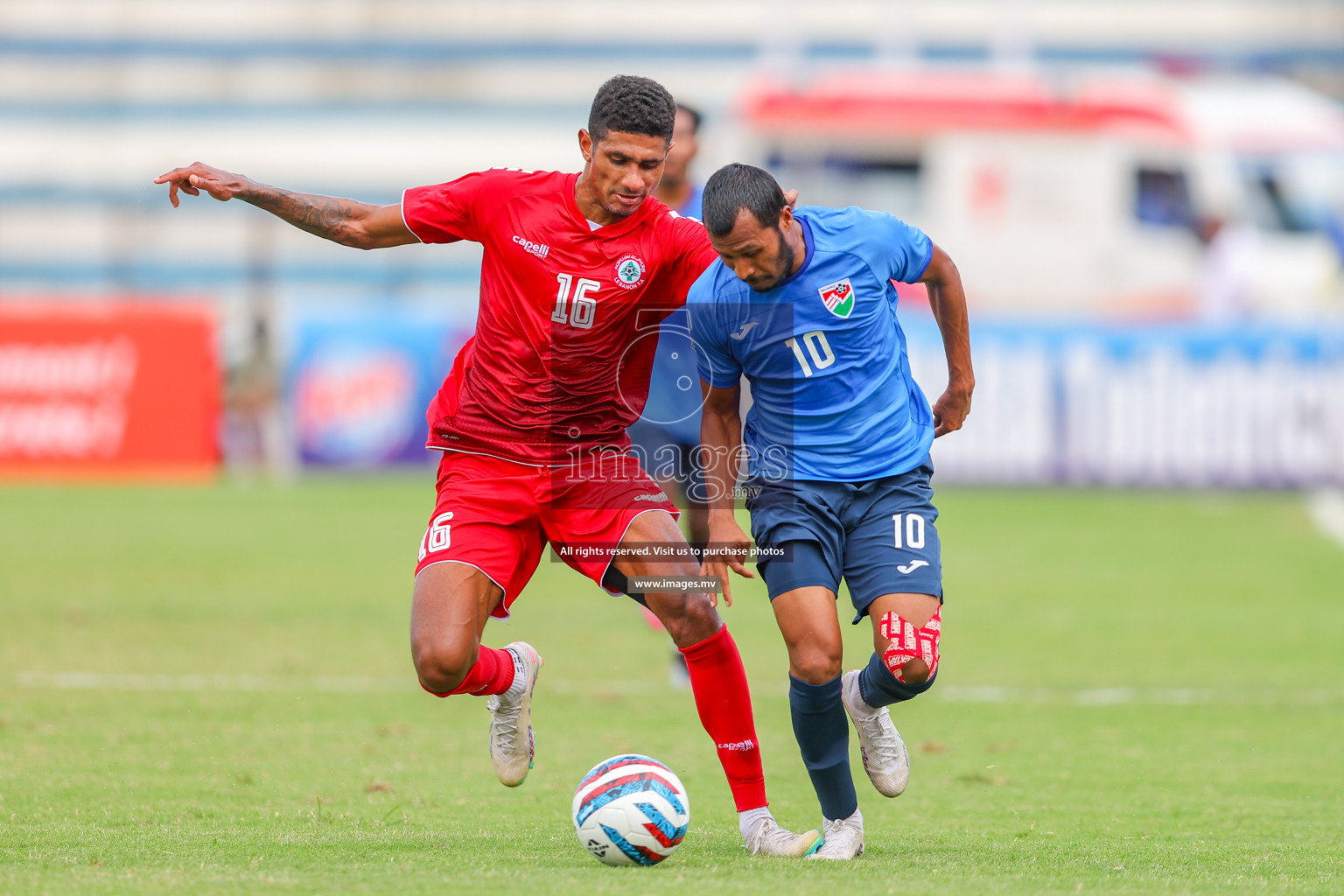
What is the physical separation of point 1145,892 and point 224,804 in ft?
10.3

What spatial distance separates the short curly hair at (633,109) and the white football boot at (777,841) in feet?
7.52

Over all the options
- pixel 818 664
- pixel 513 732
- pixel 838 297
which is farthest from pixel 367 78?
pixel 818 664

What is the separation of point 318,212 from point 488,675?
1711 millimetres

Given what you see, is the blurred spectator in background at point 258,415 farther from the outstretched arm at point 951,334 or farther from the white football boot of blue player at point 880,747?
the white football boot of blue player at point 880,747

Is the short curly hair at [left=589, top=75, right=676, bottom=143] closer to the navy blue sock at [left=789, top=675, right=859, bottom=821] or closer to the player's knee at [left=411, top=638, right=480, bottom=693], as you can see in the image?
the player's knee at [left=411, top=638, right=480, bottom=693]

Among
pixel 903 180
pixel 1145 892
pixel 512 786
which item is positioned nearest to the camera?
pixel 1145 892

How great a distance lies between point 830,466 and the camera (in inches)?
223

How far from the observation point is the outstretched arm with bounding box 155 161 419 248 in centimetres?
563

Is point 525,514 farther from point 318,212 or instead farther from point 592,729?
point 592,729

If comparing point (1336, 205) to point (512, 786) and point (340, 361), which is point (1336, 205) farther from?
point (512, 786)

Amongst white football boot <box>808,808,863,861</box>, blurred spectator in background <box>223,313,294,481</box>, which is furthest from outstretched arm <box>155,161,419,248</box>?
blurred spectator in background <box>223,313,294,481</box>

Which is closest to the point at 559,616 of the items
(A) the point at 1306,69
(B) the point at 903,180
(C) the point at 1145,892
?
(C) the point at 1145,892

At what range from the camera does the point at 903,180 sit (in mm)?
23969

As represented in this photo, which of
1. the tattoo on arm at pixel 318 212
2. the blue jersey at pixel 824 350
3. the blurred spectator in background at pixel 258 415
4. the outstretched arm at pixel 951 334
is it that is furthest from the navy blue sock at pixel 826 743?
the blurred spectator in background at pixel 258 415
